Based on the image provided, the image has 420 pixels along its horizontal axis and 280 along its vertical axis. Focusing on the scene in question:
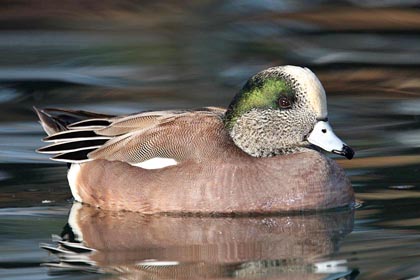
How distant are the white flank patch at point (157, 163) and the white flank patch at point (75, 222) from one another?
1.49ft

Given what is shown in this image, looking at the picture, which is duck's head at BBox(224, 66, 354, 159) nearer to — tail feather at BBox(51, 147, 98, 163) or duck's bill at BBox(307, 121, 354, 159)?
duck's bill at BBox(307, 121, 354, 159)

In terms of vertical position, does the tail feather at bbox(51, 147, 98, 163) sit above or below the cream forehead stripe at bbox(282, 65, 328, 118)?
below

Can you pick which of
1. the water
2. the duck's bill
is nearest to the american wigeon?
the duck's bill

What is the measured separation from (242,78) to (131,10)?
8.78 feet

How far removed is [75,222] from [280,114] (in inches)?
49.4

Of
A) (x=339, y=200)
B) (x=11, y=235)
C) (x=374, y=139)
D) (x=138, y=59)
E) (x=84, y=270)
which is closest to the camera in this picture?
(x=84, y=270)

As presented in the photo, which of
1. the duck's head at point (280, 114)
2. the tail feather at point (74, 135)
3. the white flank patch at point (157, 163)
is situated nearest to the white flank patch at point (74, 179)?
the tail feather at point (74, 135)

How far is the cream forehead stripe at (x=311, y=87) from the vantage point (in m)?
7.04

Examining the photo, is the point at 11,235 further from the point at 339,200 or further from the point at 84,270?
the point at 339,200

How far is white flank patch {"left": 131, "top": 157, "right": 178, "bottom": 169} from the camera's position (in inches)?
279

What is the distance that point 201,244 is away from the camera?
6363 millimetres

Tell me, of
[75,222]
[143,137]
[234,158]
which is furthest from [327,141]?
[75,222]

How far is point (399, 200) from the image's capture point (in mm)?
7102

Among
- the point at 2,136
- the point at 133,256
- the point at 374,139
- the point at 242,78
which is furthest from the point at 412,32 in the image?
the point at 133,256
